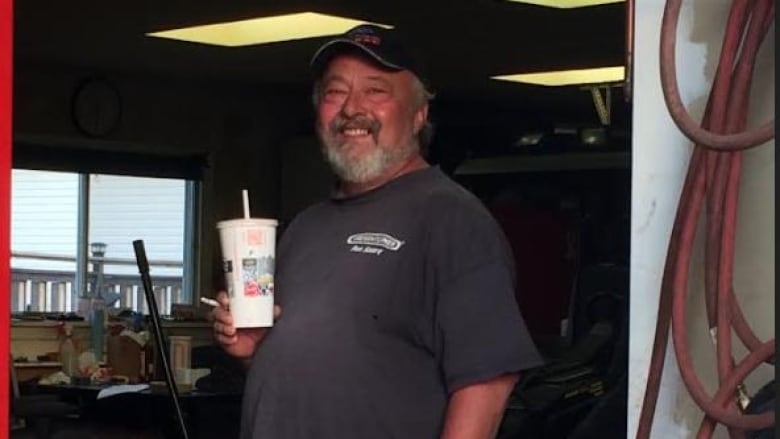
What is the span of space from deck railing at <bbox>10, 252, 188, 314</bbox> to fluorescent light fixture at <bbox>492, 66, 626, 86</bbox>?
114 inches

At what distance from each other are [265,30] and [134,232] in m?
3.28

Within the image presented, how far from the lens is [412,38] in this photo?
334 inches

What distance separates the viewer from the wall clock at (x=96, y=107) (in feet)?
33.9

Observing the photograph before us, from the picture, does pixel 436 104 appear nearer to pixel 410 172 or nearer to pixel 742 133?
pixel 410 172

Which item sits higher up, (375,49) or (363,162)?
(375,49)

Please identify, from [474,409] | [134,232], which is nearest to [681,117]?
[474,409]

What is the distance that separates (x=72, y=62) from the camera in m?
10.0

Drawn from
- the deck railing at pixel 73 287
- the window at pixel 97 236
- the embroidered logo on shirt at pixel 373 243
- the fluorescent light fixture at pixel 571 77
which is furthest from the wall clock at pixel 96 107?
the embroidered logo on shirt at pixel 373 243

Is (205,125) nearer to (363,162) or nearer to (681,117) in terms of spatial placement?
(363,162)

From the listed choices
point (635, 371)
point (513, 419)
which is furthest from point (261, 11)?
point (635, 371)

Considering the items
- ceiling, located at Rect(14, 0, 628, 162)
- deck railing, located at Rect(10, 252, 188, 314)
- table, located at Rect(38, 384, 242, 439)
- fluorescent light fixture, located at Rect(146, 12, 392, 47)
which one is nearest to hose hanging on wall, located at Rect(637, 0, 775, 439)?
ceiling, located at Rect(14, 0, 628, 162)

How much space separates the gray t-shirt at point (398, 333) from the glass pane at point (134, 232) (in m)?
8.26

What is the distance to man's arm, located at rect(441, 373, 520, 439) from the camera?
236cm

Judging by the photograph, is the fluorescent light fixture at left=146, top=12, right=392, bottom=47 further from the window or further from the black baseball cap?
the black baseball cap
